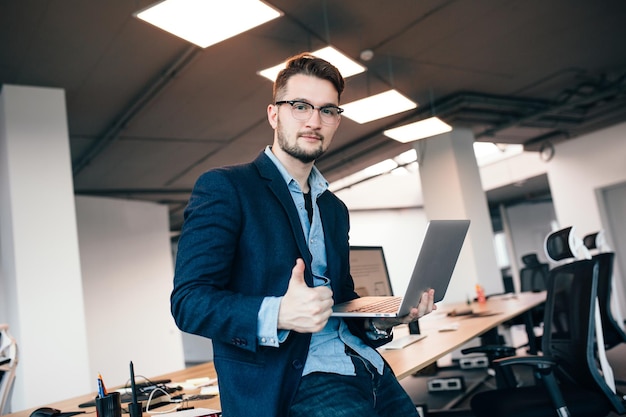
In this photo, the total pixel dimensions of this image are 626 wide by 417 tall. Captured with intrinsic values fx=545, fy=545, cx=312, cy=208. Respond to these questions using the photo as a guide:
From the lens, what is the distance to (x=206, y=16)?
10.0 feet

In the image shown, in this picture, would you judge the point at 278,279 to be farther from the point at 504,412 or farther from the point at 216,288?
the point at 504,412

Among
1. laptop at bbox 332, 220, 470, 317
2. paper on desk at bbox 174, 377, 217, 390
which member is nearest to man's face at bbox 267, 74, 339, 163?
laptop at bbox 332, 220, 470, 317

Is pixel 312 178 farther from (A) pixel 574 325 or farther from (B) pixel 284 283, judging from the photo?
(A) pixel 574 325

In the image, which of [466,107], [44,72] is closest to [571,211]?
[466,107]

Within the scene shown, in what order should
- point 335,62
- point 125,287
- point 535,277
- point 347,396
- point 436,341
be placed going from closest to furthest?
1. point 347,396
2. point 436,341
3. point 335,62
4. point 535,277
5. point 125,287

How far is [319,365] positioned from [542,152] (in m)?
9.57

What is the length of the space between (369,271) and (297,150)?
5.34ft

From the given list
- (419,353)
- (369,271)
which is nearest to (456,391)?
(369,271)

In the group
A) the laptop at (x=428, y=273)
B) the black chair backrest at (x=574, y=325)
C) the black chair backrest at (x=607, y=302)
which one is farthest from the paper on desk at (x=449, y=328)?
the laptop at (x=428, y=273)

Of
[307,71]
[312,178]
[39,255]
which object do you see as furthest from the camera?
[39,255]

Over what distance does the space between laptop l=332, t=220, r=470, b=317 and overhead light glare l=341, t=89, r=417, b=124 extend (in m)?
3.39

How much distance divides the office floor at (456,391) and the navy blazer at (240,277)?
9.29 ft

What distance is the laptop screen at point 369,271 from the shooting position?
2807 mm

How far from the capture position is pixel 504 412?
2.25m
